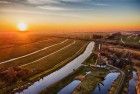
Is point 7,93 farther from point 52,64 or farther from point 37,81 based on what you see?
point 52,64

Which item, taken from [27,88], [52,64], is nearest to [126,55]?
[52,64]

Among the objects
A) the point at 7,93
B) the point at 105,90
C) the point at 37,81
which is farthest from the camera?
the point at 37,81

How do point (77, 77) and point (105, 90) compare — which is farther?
point (77, 77)

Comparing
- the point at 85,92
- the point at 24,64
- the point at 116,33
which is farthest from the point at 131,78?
the point at 116,33

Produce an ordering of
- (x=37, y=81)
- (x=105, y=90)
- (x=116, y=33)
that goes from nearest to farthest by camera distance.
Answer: (x=105, y=90) < (x=37, y=81) < (x=116, y=33)

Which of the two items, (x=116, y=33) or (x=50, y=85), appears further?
(x=116, y=33)

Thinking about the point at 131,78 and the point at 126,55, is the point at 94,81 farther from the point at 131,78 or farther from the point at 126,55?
the point at 126,55

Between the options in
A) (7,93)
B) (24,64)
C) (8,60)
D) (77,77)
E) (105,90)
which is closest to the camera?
(7,93)

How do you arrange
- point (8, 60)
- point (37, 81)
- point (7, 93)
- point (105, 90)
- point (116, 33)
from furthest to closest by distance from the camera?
point (116, 33) → point (8, 60) → point (37, 81) → point (105, 90) → point (7, 93)
